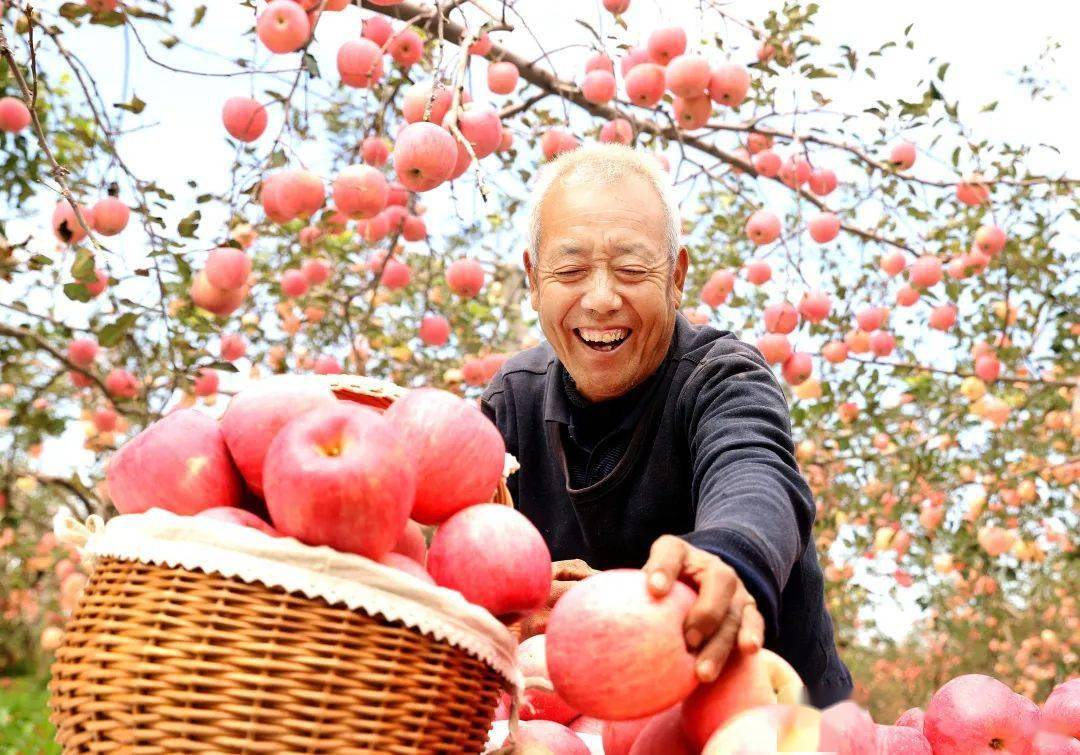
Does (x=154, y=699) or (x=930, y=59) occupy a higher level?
(x=930, y=59)

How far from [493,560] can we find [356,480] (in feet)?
0.78

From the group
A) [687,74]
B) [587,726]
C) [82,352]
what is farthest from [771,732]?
[82,352]

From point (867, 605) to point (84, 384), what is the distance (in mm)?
6158

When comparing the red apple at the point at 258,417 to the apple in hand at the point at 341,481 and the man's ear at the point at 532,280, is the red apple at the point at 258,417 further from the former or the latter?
the man's ear at the point at 532,280

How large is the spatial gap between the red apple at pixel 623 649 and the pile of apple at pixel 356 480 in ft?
0.58

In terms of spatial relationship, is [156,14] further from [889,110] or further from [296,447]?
[889,110]

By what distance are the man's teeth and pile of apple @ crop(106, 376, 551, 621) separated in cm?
78

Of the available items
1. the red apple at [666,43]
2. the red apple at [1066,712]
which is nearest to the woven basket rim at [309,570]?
the red apple at [1066,712]

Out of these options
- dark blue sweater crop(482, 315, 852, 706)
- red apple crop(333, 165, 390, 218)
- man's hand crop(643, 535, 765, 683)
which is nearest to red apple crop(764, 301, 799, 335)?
dark blue sweater crop(482, 315, 852, 706)

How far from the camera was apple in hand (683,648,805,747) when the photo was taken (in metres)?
1.09

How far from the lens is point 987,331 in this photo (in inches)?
203

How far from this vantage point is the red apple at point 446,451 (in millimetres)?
1345

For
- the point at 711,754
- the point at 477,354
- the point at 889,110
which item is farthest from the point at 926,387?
the point at 711,754

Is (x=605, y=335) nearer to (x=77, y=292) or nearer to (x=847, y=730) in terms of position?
(x=847, y=730)
